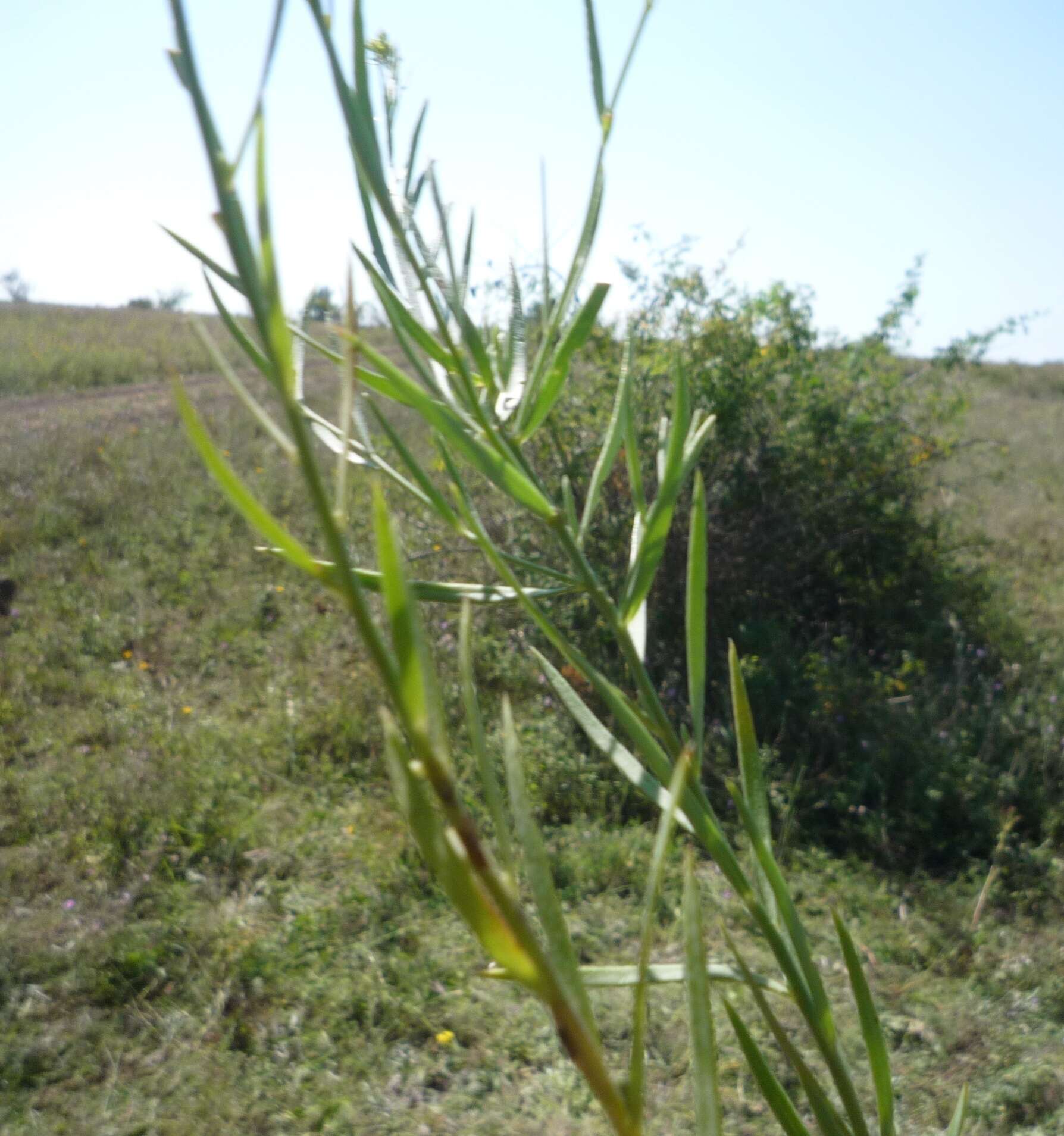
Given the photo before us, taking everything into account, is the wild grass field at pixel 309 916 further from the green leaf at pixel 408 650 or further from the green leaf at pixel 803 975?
the green leaf at pixel 408 650

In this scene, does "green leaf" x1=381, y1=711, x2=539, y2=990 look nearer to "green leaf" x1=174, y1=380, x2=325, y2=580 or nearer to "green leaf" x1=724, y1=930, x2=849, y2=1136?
"green leaf" x1=174, y1=380, x2=325, y2=580

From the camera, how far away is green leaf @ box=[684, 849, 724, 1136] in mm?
220

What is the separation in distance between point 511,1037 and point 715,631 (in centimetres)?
177

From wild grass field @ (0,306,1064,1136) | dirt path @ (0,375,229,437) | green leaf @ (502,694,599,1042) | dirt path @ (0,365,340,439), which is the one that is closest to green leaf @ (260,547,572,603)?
green leaf @ (502,694,599,1042)

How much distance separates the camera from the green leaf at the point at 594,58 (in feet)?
1.11

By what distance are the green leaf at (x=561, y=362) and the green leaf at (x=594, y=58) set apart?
0.07 metres

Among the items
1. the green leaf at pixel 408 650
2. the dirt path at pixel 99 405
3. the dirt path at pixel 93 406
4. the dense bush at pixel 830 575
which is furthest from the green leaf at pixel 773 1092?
the dirt path at pixel 93 406

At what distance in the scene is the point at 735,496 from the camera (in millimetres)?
3441

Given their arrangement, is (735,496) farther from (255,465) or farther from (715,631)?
(255,465)

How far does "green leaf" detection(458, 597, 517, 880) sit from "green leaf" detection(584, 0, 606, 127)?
0.73 feet

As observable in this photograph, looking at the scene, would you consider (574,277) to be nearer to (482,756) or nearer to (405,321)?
(405,321)

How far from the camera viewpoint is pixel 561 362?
0.35m

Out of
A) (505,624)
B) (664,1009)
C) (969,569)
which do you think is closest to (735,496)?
(505,624)

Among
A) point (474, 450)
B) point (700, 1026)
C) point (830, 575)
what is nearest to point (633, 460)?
point (474, 450)
